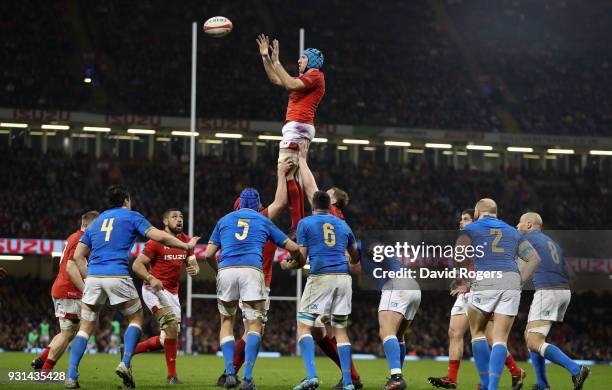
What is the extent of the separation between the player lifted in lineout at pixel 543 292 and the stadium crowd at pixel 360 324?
836 inches

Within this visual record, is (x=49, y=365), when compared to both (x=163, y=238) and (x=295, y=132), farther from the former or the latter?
(x=295, y=132)

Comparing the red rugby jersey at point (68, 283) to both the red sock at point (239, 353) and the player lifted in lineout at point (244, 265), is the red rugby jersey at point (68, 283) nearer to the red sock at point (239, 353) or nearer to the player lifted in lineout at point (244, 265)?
the red sock at point (239, 353)

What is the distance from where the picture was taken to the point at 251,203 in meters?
12.3

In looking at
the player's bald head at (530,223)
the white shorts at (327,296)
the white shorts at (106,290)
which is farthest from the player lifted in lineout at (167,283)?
the player's bald head at (530,223)

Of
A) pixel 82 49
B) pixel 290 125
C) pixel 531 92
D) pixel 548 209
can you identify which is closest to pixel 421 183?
pixel 548 209

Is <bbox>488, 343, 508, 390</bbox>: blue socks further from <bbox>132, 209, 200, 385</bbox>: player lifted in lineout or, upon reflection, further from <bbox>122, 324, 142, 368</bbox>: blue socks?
<bbox>122, 324, 142, 368</bbox>: blue socks

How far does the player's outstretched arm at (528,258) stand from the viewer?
12.0 metres

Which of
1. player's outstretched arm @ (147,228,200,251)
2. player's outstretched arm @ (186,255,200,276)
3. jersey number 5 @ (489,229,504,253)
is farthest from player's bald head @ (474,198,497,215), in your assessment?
player's outstretched arm @ (186,255,200,276)

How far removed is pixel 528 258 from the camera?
12.0 m

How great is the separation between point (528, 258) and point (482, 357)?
1.38m

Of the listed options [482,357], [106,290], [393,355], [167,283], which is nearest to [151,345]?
[167,283]

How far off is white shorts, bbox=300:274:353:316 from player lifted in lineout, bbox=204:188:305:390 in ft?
1.19

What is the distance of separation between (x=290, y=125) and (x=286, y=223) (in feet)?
89.8

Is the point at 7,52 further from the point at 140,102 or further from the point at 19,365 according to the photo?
the point at 19,365
